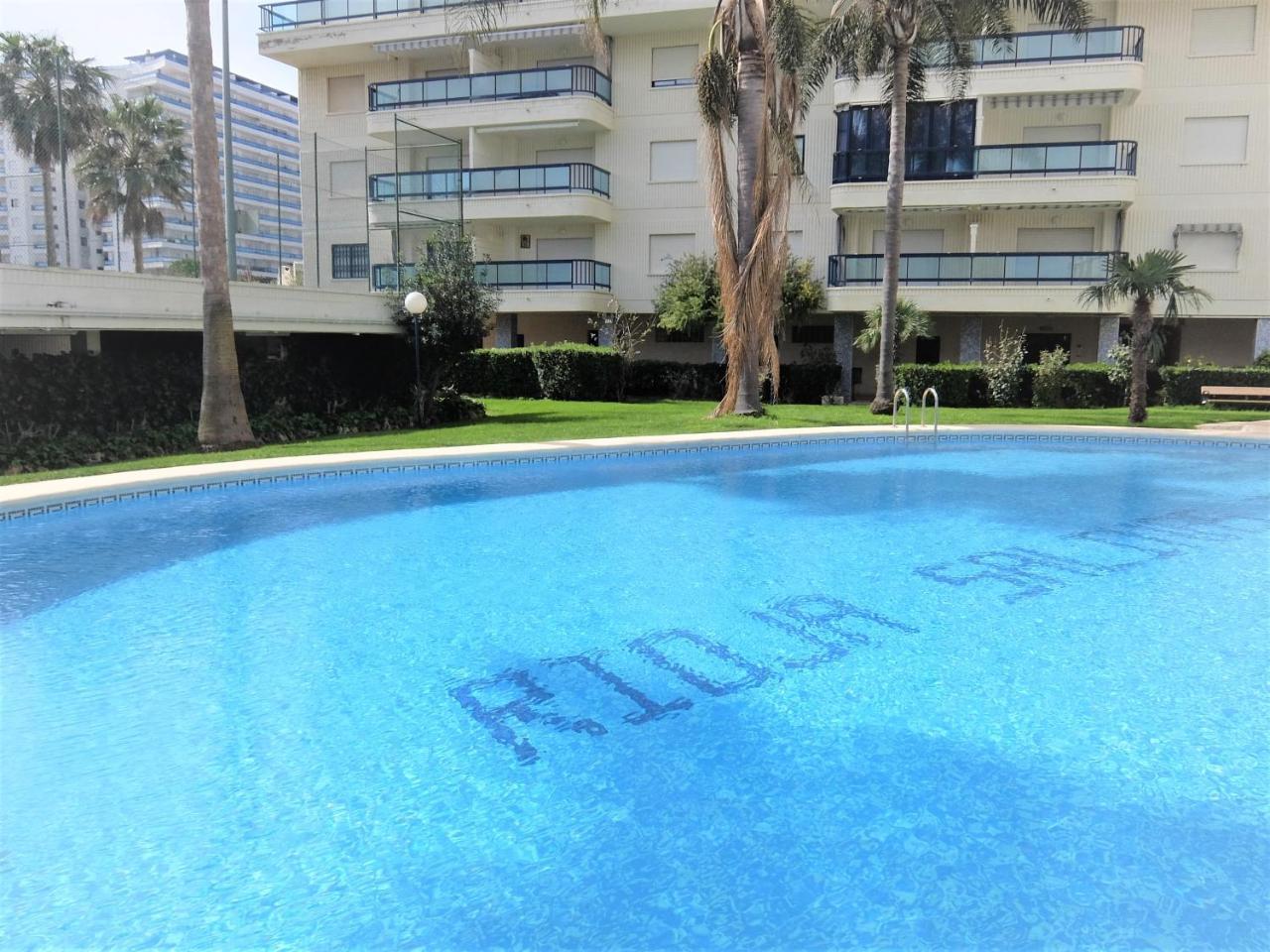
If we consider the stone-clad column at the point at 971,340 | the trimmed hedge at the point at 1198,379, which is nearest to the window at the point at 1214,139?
the trimmed hedge at the point at 1198,379

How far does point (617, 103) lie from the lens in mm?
30797

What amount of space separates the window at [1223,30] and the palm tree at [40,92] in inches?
1549

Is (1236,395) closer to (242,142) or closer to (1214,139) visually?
(1214,139)

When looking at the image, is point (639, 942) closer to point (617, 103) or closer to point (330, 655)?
point (330, 655)

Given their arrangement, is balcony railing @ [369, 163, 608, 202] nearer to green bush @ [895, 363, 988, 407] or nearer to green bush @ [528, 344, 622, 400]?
green bush @ [528, 344, 622, 400]

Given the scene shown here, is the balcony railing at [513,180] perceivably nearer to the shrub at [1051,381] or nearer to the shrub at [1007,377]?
the shrub at [1007,377]

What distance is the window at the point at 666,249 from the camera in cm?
3048

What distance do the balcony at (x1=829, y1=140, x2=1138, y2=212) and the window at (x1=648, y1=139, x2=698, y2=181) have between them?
4.89m

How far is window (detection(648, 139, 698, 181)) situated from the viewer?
30234 mm

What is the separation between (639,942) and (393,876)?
110cm

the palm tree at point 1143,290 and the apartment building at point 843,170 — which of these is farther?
the apartment building at point 843,170

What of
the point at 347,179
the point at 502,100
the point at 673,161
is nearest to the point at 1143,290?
the point at 673,161

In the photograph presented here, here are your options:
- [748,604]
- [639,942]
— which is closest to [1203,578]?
[748,604]

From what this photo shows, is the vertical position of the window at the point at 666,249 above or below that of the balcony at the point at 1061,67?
below
